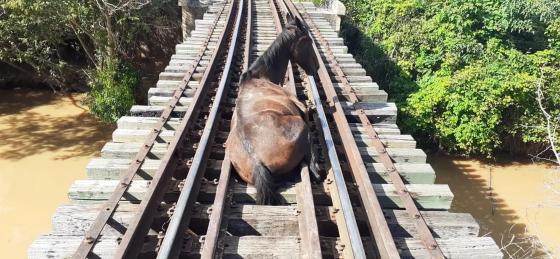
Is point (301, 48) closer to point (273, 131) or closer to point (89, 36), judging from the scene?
point (273, 131)

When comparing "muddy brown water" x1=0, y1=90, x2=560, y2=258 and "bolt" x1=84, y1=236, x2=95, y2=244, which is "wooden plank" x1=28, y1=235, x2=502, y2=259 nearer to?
"bolt" x1=84, y1=236, x2=95, y2=244

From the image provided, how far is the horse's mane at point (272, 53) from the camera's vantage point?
16.1 feet

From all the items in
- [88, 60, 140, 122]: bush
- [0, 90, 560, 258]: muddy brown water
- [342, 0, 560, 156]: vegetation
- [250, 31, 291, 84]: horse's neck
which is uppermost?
[250, 31, 291, 84]: horse's neck

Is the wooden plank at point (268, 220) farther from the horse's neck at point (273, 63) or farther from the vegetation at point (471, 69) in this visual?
the vegetation at point (471, 69)

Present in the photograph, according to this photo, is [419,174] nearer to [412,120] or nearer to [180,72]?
[180,72]

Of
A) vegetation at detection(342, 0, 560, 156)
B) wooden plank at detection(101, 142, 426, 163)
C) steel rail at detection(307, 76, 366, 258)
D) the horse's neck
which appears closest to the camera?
steel rail at detection(307, 76, 366, 258)

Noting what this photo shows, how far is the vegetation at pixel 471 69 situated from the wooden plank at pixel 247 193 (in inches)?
325

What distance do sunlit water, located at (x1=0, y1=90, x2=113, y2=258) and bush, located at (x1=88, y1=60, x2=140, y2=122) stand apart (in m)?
0.78

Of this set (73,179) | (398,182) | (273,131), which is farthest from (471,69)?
(73,179)

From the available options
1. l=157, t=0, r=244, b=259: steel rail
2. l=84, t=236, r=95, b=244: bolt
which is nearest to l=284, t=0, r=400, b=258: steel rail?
l=157, t=0, r=244, b=259: steel rail

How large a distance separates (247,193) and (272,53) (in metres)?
1.94

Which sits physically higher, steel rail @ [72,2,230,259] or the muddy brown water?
steel rail @ [72,2,230,259]

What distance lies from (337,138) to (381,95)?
181 cm

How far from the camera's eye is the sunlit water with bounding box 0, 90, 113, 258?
32.1 feet
